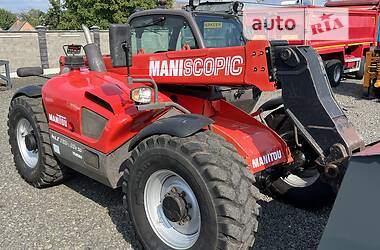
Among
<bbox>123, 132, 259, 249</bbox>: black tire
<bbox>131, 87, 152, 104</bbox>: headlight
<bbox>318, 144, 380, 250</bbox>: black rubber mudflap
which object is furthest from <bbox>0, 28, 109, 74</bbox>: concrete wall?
<bbox>318, 144, 380, 250</bbox>: black rubber mudflap

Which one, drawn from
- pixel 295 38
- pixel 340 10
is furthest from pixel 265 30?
pixel 340 10

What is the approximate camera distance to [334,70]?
480 inches

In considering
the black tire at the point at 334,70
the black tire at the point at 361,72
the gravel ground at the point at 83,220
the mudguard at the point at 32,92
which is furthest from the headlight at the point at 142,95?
the black tire at the point at 361,72

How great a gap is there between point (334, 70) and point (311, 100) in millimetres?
10086

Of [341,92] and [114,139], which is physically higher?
[114,139]

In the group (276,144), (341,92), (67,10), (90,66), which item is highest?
(67,10)

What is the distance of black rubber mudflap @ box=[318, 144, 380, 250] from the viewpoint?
6.56ft

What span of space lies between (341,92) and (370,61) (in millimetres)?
1608

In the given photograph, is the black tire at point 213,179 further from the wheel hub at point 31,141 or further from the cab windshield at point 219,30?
the wheel hub at point 31,141

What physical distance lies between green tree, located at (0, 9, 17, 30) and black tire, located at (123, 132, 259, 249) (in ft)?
257

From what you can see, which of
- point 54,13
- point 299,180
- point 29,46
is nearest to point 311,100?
point 299,180

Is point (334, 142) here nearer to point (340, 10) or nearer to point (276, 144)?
point (276, 144)

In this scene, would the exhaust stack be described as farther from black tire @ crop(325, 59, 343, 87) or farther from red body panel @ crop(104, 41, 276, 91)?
black tire @ crop(325, 59, 343, 87)

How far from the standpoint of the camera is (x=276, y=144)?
323cm
